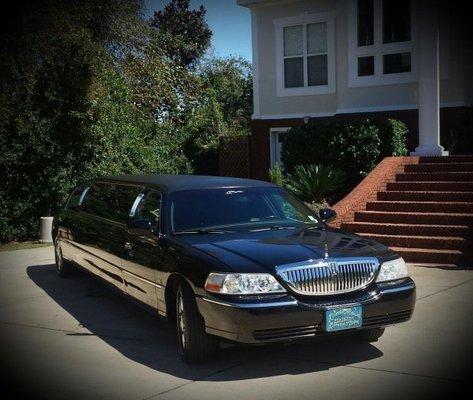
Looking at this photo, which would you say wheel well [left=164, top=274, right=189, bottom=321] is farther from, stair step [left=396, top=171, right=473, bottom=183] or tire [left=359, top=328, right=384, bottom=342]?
stair step [left=396, top=171, right=473, bottom=183]

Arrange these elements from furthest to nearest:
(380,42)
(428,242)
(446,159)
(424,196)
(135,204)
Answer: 1. (380,42)
2. (446,159)
3. (424,196)
4. (428,242)
5. (135,204)

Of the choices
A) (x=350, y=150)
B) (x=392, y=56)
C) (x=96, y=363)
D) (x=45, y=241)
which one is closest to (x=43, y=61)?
(x=45, y=241)

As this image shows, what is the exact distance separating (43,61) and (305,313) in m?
11.4

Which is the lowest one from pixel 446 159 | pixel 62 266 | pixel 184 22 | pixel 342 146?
pixel 62 266

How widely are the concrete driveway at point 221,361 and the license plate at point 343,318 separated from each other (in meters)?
0.24

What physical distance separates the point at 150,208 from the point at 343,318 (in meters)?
2.55

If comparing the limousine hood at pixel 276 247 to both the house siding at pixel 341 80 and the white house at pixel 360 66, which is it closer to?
the white house at pixel 360 66

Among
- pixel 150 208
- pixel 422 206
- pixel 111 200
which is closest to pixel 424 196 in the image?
pixel 422 206

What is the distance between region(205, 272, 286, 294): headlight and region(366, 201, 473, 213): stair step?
23.1 ft

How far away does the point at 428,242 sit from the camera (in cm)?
1035

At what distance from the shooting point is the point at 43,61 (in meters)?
14.4

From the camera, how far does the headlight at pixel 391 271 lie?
18.0ft

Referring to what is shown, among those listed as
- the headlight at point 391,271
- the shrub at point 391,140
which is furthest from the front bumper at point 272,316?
the shrub at point 391,140

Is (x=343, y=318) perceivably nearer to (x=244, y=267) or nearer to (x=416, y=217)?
(x=244, y=267)
